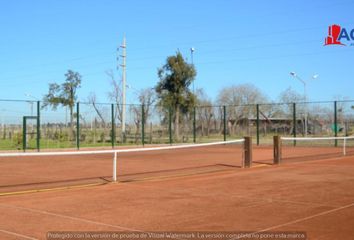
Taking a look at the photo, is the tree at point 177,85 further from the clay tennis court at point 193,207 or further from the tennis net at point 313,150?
the clay tennis court at point 193,207

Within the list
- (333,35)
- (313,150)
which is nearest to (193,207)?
(313,150)

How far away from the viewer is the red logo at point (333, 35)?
40188 mm

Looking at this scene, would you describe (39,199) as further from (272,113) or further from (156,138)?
(272,113)

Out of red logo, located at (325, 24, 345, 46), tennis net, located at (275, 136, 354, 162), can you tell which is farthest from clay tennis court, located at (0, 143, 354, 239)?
red logo, located at (325, 24, 345, 46)

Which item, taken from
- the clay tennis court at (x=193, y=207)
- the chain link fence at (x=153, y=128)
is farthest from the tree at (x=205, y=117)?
the clay tennis court at (x=193, y=207)

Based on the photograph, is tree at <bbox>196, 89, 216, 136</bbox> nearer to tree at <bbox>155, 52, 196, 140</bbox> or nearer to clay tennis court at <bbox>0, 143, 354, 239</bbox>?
tree at <bbox>155, 52, 196, 140</bbox>

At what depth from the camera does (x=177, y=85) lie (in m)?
46.9

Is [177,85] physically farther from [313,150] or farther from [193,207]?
[193,207]

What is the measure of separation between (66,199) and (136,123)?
3211 centimetres

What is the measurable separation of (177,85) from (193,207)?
3790cm

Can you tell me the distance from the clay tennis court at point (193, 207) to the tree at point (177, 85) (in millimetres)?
31960

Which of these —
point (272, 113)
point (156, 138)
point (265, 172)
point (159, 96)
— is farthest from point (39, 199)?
point (272, 113)

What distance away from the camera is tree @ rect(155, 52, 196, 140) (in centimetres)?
4603

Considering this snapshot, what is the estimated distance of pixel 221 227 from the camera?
24.4 ft
